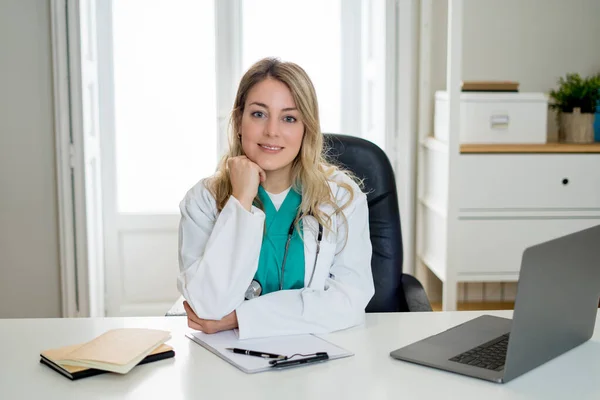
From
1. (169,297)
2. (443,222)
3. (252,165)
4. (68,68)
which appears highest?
(68,68)

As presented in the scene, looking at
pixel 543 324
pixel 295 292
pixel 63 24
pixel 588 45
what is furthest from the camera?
pixel 588 45

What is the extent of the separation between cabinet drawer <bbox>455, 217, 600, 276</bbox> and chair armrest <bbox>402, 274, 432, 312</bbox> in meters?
1.23

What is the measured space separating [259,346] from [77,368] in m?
0.34

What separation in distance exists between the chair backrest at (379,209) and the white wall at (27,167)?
68.6 inches

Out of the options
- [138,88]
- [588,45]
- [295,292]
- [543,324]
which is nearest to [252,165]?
[295,292]

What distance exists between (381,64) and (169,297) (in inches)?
57.1

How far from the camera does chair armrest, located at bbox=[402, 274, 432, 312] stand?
2.18 metres

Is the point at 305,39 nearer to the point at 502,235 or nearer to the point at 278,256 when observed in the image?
the point at 502,235

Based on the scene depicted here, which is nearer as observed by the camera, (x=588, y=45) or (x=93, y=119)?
(x=93, y=119)

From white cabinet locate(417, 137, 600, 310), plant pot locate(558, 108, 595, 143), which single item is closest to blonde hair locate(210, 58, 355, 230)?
white cabinet locate(417, 137, 600, 310)

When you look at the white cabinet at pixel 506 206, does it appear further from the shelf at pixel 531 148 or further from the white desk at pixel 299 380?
the white desk at pixel 299 380

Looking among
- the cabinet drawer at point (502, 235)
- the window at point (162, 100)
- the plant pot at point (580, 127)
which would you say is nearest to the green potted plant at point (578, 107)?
the plant pot at point (580, 127)

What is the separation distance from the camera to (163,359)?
1495mm

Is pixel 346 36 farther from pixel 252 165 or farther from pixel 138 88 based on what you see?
pixel 252 165
